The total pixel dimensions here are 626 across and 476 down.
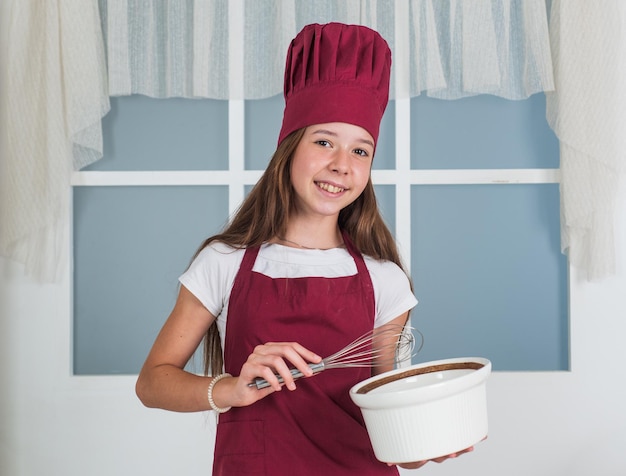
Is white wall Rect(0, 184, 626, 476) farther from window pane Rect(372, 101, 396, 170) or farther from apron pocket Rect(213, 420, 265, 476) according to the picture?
apron pocket Rect(213, 420, 265, 476)

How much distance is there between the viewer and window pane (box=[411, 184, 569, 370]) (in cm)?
215

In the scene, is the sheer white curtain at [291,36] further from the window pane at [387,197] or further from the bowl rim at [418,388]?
the bowl rim at [418,388]

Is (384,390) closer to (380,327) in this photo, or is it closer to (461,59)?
(380,327)

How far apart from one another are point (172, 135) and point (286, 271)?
0.99 metres

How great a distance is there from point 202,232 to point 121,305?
0.30m

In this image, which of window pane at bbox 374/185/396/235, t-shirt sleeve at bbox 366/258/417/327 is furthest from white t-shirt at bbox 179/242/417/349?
window pane at bbox 374/185/396/235

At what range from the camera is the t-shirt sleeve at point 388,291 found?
1357mm

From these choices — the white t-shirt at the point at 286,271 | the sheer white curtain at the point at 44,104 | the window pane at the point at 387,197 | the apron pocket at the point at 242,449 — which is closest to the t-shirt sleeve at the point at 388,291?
the white t-shirt at the point at 286,271

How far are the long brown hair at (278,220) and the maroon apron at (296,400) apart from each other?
65 millimetres

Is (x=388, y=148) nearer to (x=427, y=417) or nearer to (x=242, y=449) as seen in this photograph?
(x=242, y=449)

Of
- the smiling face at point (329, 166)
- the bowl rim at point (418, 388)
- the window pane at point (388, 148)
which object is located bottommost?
the bowl rim at point (418, 388)

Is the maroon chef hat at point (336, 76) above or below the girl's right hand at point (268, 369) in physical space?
above

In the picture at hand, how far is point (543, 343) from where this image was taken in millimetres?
2174

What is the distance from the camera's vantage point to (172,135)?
7.08ft
